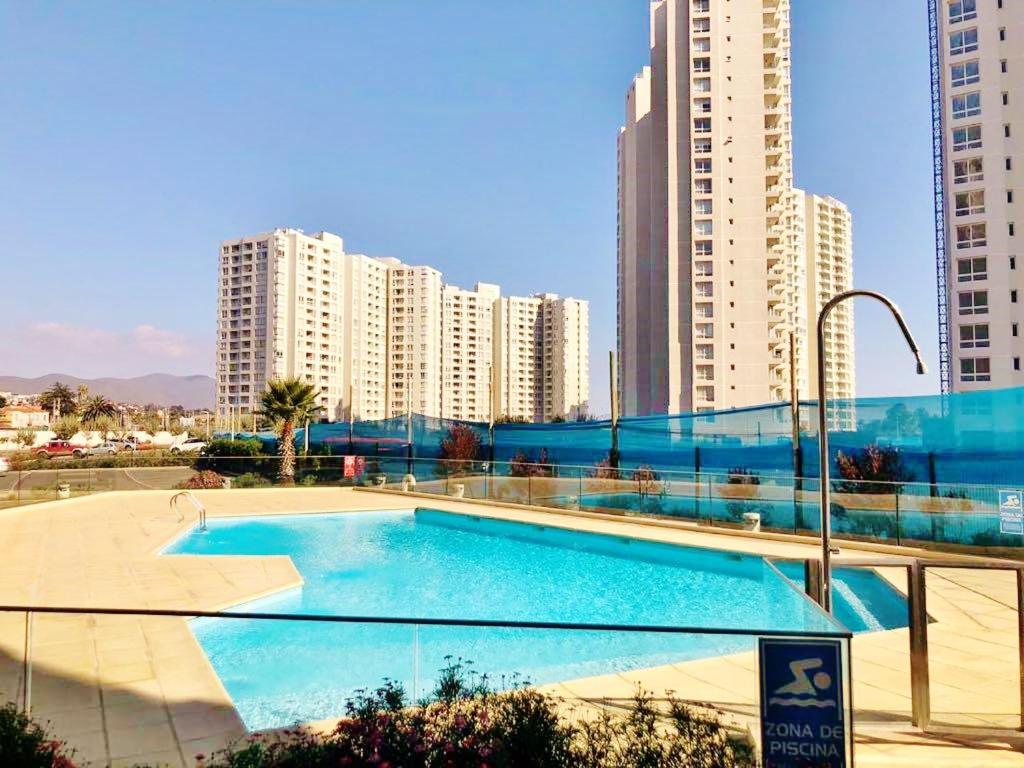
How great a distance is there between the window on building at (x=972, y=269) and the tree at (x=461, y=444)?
32757 millimetres

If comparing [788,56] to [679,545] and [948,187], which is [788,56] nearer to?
[948,187]

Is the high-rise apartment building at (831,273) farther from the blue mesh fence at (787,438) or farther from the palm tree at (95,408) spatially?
the palm tree at (95,408)

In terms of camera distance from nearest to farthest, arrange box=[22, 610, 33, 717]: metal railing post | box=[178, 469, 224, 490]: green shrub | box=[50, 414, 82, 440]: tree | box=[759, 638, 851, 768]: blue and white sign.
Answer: box=[759, 638, 851, 768]: blue and white sign < box=[22, 610, 33, 717]: metal railing post < box=[178, 469, 224, 490]: green shrub < box=[50, 414, 82, 440]: tree

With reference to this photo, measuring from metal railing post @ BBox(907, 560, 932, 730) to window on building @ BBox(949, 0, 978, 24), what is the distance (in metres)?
48.9

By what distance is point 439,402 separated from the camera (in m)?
104

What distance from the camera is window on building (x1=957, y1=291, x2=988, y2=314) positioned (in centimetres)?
3634

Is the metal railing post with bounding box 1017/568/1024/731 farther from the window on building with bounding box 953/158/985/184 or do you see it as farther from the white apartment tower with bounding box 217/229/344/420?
the white apartment tower with bounding box 217/229/344/420

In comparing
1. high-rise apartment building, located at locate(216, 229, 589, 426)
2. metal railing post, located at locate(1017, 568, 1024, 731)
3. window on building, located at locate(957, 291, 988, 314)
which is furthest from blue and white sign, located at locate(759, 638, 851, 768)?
high-rise apartment building, located at locate(216, 229, 589, 426)

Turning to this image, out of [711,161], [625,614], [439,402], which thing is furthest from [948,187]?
[439,402]

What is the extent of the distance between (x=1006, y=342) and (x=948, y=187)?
10345mm

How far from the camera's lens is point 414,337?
102 meters

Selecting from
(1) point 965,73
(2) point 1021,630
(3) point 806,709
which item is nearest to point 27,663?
(3) point 806,709

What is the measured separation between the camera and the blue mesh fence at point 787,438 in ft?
42.6

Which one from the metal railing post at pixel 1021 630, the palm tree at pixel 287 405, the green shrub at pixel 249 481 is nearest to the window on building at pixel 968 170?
the palm tree at pixel 287 405
